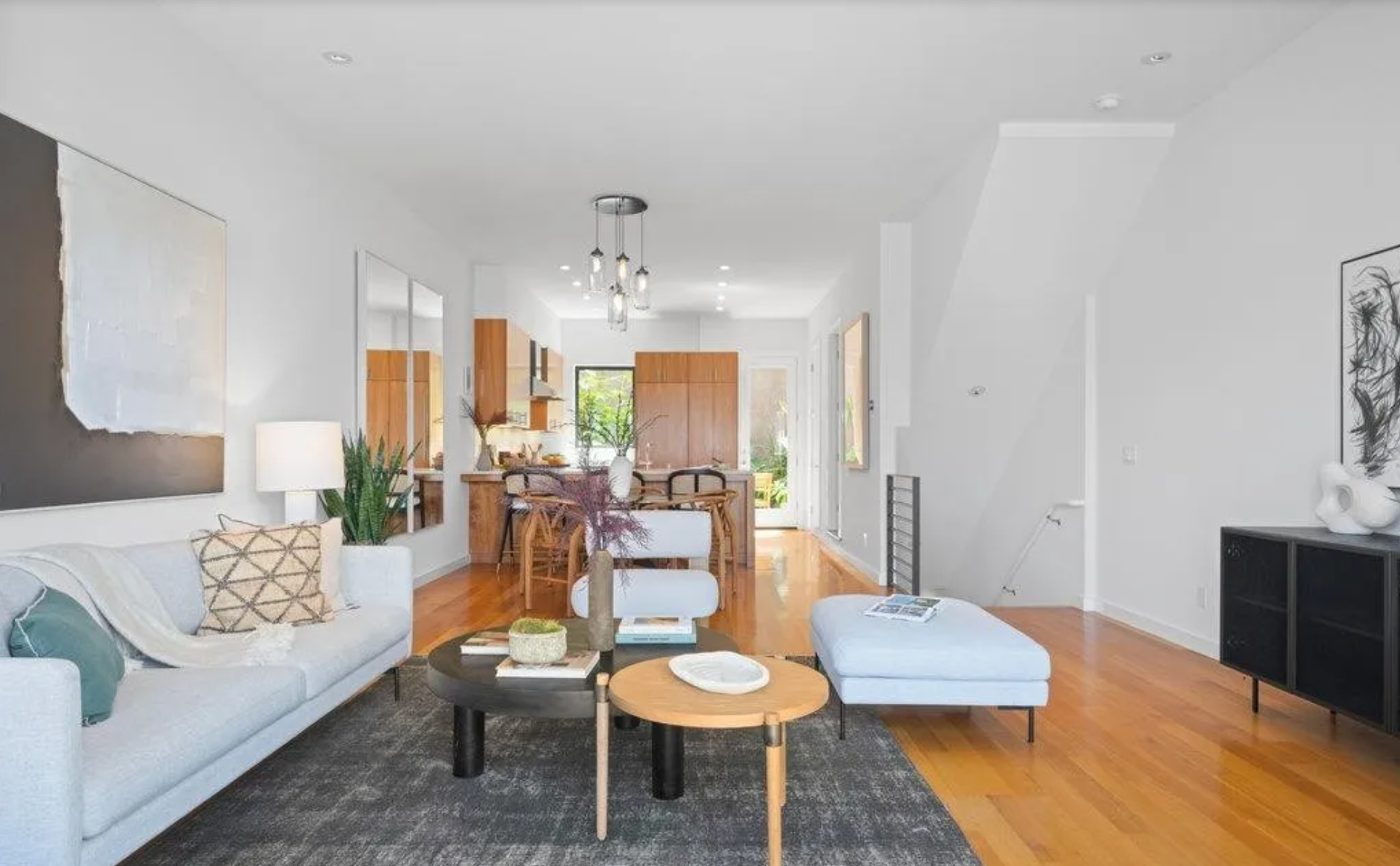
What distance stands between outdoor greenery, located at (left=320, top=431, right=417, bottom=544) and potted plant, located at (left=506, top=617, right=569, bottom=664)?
202 cm

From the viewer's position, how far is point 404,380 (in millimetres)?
5617

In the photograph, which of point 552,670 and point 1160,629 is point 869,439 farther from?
point 552,670

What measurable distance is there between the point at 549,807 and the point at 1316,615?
A: 2814 millimetres

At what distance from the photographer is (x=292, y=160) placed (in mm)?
4289

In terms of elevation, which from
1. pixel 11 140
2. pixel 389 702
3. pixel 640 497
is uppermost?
pixel 11 140

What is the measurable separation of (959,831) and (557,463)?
6786 mm

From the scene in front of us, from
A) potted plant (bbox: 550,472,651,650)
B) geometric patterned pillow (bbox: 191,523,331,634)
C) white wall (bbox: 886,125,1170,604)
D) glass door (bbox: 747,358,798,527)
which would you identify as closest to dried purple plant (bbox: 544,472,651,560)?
potted plant (bbox: 550,472,651,650)

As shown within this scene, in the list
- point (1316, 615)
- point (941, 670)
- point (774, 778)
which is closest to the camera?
point (774, 778)

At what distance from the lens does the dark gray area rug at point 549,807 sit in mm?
2111

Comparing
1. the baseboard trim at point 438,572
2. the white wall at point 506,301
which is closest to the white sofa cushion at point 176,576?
the baseboard trim at point 438,572

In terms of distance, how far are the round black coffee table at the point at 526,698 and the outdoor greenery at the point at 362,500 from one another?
170 centimetres

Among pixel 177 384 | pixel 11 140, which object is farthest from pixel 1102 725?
pixel 11 140

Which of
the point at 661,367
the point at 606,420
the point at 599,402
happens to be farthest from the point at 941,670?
the point at 599,402

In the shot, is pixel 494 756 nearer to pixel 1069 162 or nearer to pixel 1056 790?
pixel 1056 790
